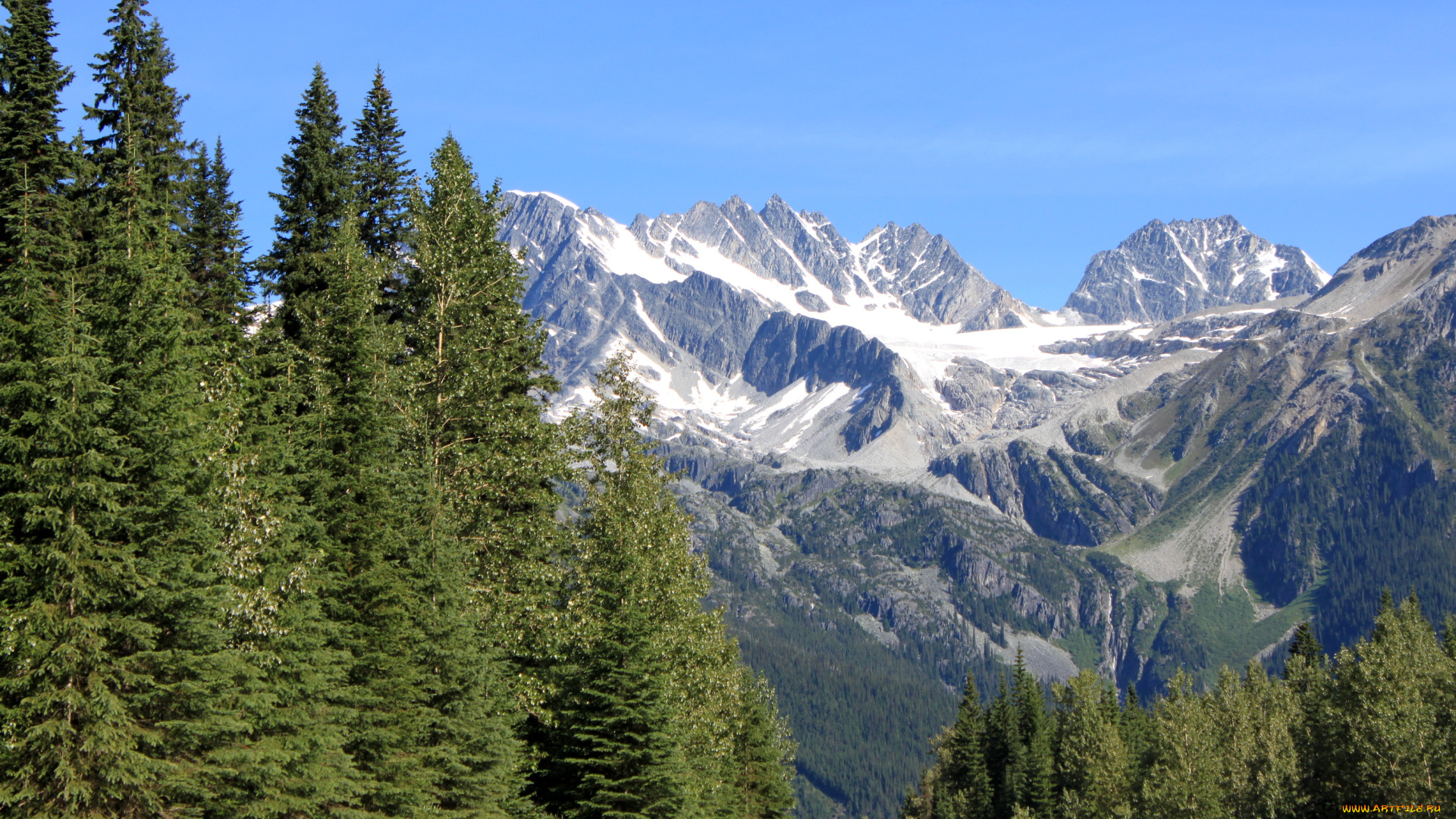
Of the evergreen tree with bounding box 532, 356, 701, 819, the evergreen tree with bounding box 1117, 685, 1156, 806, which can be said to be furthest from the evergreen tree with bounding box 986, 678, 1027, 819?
the evergreen tree with bounding box 532, 356, 701, 819

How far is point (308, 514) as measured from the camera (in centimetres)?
3544

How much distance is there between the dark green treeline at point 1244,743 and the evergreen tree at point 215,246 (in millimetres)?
63602

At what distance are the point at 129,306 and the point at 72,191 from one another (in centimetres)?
1629

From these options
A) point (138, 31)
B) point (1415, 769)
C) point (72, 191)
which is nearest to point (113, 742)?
point (72, 191)

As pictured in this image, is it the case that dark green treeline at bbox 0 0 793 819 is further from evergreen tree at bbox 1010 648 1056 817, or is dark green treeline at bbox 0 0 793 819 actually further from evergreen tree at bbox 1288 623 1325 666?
evergreen tree at bbox 1288 623 1325 666

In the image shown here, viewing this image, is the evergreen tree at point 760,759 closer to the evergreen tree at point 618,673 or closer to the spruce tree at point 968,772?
the evergreen tree at point 618,673

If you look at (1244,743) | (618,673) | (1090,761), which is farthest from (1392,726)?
(618,673)

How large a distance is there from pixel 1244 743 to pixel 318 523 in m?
67.8

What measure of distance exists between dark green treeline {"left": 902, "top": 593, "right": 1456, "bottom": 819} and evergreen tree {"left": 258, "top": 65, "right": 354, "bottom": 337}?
6137 cm

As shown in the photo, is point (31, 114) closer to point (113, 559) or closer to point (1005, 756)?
point (113, 559)

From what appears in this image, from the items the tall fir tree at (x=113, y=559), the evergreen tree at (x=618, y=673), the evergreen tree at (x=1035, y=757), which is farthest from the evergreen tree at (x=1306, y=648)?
the tall fir tree at (x=113, y=559)

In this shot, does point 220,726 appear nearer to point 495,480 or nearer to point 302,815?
point 302,815

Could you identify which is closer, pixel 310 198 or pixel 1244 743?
pixel 310 198

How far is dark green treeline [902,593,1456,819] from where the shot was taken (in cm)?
6328
